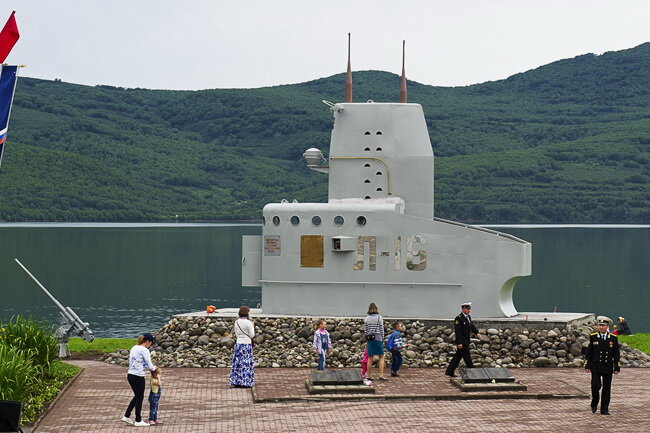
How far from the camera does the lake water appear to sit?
61.7m

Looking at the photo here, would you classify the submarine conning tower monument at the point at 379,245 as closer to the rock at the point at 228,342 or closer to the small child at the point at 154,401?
the rock at the point at 228,342

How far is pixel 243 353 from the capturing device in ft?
70.6

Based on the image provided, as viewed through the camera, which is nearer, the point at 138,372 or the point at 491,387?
the point at 138,372

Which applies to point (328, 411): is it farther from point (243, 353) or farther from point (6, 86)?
point (6, 86)

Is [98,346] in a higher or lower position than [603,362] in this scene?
lower

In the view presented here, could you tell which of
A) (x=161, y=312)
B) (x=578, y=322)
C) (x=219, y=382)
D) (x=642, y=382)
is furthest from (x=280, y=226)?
(x=161, y=312)

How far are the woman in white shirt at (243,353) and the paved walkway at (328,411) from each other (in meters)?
0.33

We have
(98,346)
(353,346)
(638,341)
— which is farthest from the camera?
(638,341)

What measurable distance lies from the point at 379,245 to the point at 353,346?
106 inches

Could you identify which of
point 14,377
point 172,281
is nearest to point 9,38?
point 14,377

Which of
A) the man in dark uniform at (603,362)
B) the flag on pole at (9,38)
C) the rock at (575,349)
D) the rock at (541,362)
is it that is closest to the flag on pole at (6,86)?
the flag on pole at (9,38)

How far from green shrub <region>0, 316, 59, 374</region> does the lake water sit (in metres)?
26.3

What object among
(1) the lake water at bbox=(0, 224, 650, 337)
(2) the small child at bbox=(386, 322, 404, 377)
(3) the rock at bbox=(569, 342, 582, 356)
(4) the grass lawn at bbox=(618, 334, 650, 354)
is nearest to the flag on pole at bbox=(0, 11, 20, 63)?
(2) the small child at bbox=(386, 322, 404, 377)

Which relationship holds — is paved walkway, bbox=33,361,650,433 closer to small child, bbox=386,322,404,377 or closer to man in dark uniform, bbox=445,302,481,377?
small child, bbox=386,322,404,377
